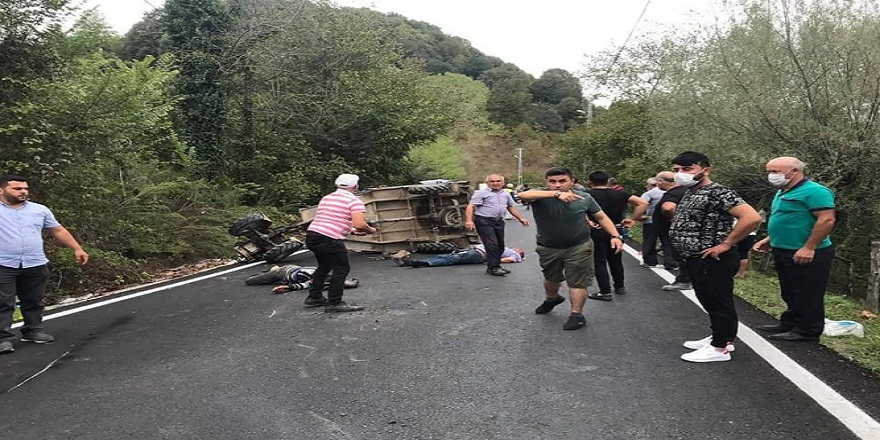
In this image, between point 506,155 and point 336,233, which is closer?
point 336,233

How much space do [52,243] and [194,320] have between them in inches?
146

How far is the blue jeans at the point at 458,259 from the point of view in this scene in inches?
406

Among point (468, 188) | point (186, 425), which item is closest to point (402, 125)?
point (468, 188)

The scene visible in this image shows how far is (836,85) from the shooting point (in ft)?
33.4

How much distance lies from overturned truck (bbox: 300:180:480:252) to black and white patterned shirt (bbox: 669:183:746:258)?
7.05 m

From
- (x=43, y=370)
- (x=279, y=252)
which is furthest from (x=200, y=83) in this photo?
(x=43, y=370)

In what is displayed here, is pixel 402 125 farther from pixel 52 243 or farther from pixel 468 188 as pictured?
pixel 52 243

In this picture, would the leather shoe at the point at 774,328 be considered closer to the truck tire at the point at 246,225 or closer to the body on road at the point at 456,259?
the body on road at the point at 456,259

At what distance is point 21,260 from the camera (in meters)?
5.60

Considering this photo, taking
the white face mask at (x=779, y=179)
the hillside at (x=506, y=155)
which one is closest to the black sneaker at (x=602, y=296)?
the white face mask at (x=779, y=179)

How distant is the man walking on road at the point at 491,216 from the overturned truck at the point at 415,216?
7.17 ft

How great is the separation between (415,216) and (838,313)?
292 inches

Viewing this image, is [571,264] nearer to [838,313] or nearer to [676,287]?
[676,287]

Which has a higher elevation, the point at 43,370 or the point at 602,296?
the point at 43,370
